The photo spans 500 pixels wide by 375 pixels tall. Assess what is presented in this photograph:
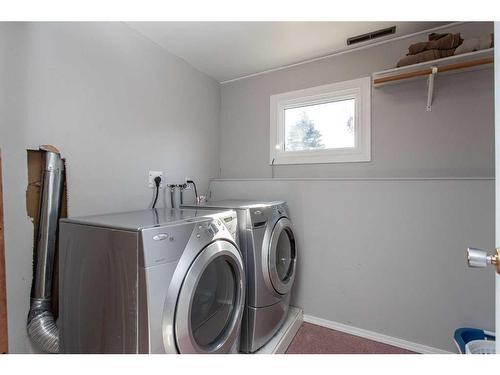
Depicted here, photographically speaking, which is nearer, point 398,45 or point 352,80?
point 398,45

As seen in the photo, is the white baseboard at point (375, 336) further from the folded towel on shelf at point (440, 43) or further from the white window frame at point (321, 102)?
the folded towel on shelf at point (440, 43)

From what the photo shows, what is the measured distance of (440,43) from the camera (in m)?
1.55

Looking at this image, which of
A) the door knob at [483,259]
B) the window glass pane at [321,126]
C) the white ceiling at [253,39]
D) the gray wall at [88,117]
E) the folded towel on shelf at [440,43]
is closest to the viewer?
the door knob at [483,259]

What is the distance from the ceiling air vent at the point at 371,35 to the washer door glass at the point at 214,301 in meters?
1.93

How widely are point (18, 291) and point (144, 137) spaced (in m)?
1.11

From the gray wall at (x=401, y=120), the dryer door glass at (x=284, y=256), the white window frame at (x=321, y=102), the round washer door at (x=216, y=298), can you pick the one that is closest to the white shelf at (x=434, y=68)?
the gray wall at (x=401, y=120)

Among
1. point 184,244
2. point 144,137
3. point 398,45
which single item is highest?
point 398,45

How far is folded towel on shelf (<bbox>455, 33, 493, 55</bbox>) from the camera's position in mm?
1431

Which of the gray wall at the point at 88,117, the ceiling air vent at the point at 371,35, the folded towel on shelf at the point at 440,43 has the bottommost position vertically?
the gray wall at the point at 88,117

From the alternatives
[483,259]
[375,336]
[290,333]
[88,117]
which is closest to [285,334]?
[290,333]

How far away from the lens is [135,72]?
167cm

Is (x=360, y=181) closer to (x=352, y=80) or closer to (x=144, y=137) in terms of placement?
(x=352, y=80)

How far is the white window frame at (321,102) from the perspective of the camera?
1.95 m
